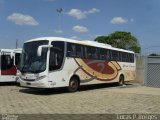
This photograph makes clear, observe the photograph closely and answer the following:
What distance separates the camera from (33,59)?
1908 cm

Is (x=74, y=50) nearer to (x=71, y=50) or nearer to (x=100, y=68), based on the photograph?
(x=71, y=50)

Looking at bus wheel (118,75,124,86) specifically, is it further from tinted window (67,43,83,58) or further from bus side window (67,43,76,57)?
bus side window (67,43,76,57)

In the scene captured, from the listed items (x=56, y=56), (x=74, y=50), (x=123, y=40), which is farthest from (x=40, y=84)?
(x=123, y=40)

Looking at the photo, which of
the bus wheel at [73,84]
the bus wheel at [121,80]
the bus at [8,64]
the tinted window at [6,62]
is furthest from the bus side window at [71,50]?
the bus wheel at [121,80]

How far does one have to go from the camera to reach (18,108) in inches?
512

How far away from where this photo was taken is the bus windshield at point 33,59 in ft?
61.2

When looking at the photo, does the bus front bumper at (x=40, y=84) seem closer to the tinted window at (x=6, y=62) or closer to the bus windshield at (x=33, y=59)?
the bus windshield at (x=33, y=59)

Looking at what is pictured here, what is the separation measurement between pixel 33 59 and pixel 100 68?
651 cm

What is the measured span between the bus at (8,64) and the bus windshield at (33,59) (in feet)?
18.4

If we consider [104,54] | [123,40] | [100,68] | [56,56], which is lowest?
[100,68]

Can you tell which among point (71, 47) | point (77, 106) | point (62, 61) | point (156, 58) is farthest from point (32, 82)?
point (156, 58)

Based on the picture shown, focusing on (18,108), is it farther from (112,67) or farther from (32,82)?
(112,67)

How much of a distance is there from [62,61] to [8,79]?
7.51 meters

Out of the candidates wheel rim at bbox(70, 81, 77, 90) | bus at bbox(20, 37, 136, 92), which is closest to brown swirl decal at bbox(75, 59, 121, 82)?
bus at bbox(20, 37, 136, 92)
